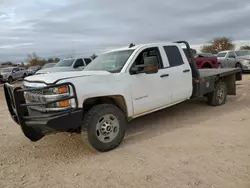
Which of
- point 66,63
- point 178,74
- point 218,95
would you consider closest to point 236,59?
point 66,63

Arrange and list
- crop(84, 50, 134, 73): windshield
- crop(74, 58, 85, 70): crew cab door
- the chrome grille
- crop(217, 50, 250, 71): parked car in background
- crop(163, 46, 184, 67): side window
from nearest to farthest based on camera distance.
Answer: the chrome grille → crop(84, 50, 134, 73): windshield → crop(163, 46, 184, 67): side window → crop(74, 58, 85, 70): crew cab door → crop(217, 50, 250, 71): parked car in background

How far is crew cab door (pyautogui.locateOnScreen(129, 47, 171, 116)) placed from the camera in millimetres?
5155

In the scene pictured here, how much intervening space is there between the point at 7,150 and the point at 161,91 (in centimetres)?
327

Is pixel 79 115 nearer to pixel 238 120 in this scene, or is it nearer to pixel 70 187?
pixel 70 187

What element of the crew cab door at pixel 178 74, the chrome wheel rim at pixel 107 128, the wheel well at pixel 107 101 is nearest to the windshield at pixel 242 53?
the crew cab door at pixel 178 74

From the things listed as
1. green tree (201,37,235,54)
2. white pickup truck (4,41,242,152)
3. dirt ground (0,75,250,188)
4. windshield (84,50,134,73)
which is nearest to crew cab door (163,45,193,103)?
white pickup truck (4,41,242,152)

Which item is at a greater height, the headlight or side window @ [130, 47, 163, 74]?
side window @ [130, 47, 163, 74]

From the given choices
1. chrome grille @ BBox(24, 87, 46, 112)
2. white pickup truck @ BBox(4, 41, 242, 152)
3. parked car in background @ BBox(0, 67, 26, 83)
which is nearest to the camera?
white pickup truck @ BBox(4, 41, 242, 152)

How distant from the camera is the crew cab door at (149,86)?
5.15m

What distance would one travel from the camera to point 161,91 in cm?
570

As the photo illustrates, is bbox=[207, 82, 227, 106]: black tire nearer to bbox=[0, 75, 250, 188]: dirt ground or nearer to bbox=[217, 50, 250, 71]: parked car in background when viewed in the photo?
bbox=[0, 75, 250, 188]: dirt ground

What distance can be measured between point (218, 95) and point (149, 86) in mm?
3348

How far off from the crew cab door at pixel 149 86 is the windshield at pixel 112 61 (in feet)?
0.74

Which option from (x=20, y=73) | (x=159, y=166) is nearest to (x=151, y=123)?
(x=159, y=166)
